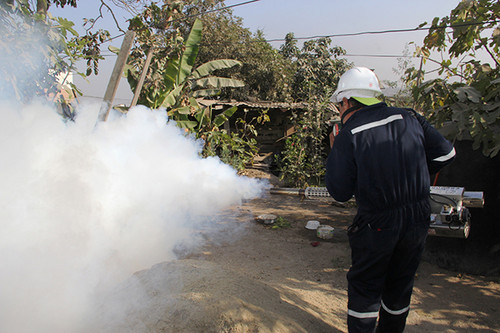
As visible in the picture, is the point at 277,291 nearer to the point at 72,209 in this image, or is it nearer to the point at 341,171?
the point at 341,171

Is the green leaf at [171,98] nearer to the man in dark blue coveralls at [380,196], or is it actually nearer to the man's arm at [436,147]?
the man in dark blue coveralls at [380,196]

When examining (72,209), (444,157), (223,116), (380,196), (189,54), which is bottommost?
(72,209)

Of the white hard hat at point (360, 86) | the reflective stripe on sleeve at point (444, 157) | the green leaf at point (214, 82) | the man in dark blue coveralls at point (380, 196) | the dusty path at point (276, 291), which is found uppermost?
the green leaf at point (214, 82)

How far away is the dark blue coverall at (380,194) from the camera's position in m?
2.35

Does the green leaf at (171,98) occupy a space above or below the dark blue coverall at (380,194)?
above

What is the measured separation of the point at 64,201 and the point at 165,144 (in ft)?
7.07

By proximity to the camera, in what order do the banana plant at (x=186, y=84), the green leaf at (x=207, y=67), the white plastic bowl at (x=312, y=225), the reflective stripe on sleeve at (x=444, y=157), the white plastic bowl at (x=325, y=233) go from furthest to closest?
the green leaf at (x=207, y=67) < the banana plant at (x=186, y=84) < the white plastic bowl at (x=312, y=225) < the white plastic bowl at (x=325, y=233) < the reflective stripe on sleeve at (x=444, y=157)

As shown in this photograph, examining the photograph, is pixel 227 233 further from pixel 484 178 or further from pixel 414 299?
pixel 484 178

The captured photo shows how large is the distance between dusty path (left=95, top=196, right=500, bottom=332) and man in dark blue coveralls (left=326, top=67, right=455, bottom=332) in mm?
658

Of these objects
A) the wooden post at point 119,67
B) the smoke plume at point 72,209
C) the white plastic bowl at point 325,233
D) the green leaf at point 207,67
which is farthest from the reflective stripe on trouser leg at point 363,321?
the green leaf at point 207,67

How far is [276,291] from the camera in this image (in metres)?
3.35

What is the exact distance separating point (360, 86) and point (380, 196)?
0.93m

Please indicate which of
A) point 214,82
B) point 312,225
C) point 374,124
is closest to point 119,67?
point 374,124

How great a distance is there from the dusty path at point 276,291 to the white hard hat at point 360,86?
75.5 inches
